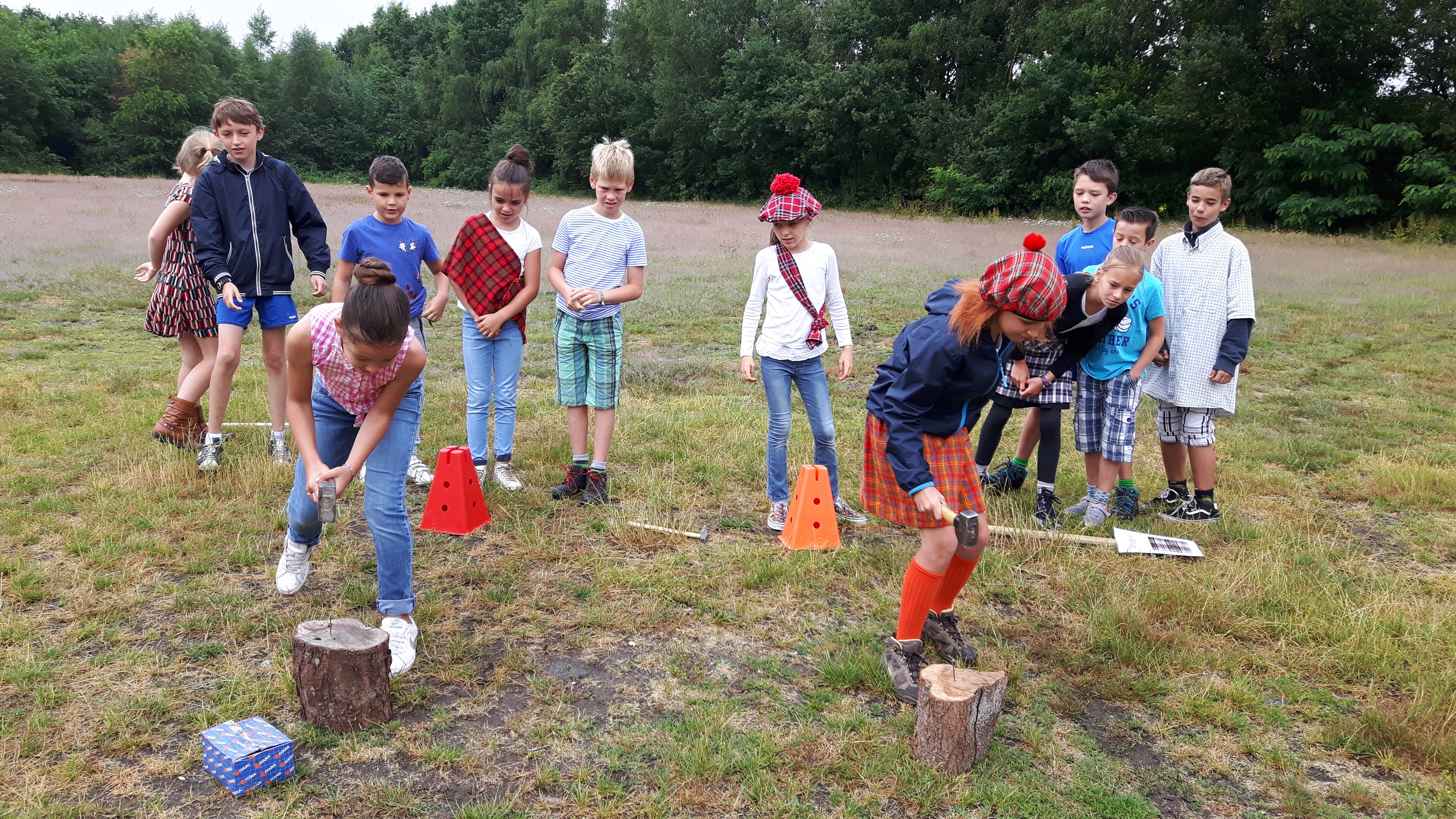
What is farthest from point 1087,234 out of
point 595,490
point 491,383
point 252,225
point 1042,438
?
point 252,225

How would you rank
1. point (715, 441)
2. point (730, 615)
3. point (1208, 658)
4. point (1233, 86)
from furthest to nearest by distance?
point (1233, 86) < point (715, 441) < point (730, 615) < point (1208, 658)

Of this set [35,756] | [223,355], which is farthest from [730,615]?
[223,355]

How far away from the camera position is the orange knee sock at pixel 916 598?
3539 mm

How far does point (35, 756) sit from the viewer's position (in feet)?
9.70

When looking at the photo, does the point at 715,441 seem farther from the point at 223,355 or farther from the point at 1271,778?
the point at 1271,778

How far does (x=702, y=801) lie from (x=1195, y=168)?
35412 mm

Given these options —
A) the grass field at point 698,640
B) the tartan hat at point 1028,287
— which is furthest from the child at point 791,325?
the tartan hat at point 1028,287

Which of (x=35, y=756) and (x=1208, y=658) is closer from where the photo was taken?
(x=35, y=756)

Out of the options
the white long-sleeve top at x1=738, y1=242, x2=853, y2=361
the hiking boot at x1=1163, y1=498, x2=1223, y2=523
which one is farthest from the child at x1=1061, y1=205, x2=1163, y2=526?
the white long-sleeve top at x1=738, y1=242, x2=853, y2=361

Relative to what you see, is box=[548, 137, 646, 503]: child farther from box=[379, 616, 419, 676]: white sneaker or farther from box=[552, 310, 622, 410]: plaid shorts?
box=[379, 616, 419, 676]: white sneaker

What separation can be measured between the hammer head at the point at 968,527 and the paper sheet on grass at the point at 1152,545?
6.74 feet

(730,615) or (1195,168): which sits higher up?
(1195,168)

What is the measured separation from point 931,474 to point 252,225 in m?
4.19

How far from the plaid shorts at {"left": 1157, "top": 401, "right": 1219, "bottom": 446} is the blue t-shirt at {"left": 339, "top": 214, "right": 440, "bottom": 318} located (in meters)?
4.49
